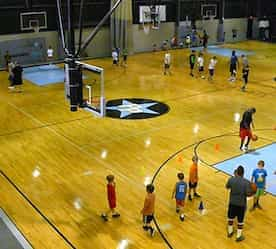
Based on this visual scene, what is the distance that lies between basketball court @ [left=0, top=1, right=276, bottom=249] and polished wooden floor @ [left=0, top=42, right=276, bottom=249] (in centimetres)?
4

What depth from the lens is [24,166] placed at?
13.3 m

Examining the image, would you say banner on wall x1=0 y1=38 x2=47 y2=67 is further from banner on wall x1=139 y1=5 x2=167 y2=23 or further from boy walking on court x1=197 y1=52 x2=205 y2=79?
boy walking on court x1=197 y1=52 x2=205 y2=79

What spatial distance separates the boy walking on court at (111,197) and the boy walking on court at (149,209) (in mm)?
871

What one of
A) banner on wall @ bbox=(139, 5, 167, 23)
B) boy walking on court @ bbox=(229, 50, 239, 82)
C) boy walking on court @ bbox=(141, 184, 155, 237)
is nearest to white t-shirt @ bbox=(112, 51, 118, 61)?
A: banner on wall @ bbox=(139, 5, 167, 23)

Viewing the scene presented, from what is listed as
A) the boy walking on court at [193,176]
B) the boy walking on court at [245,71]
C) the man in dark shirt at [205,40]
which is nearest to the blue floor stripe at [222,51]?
the man in dark shirt at [205,40]

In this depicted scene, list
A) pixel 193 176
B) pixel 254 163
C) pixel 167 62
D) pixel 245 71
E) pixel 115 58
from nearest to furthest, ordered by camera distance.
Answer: pixel 193 176
pixel 254 163
pixel 245 71
pixel 167 62
pixel 115 58

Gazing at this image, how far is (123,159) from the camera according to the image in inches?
542

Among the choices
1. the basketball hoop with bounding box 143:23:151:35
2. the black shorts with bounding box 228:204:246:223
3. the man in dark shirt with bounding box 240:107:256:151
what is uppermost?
the basketball hoop with bounding box 143:23:151:35

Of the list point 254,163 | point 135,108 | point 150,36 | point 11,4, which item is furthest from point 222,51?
point 254,163

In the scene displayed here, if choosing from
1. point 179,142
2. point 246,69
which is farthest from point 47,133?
point 246,69

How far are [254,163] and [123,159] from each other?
4.01m

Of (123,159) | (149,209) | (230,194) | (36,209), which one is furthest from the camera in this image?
(123,159)

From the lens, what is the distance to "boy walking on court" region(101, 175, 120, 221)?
32.5ft

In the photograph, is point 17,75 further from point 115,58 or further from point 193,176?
point 193,176
